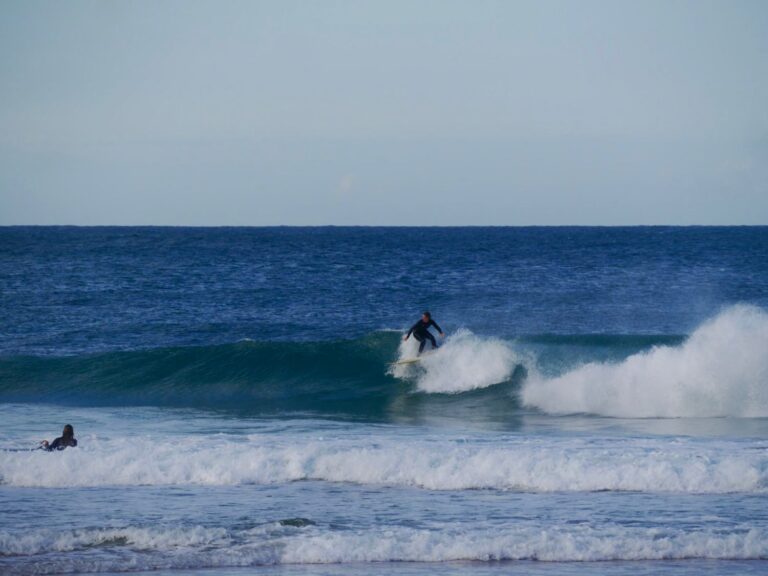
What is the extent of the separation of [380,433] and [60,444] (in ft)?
16.9

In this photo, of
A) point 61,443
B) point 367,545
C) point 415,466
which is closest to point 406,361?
point 415,466

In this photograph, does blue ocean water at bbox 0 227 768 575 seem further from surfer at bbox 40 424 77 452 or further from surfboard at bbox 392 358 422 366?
surfer at bbox 40 424 77 452

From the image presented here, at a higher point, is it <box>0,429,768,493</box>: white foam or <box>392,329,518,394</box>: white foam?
<box>392,329,518,394</box>: white foam

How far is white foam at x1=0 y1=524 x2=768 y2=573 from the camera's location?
32.6 ft

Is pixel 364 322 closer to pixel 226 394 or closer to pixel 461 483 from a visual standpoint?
pixel 226 394

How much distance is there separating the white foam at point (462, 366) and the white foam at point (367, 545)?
36.3ft

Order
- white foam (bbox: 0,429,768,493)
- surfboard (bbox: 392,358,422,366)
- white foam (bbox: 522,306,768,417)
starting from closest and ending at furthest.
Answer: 1. white foam (bbox: 0,429,768,493)
2. white foam (bbox: 522,306,768,417)
3. surfboard (bbox: 392,358,422,366)

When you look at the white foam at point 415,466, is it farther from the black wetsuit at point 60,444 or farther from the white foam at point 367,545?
the white foam at point 367,545

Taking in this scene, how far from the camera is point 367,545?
10.2 metres

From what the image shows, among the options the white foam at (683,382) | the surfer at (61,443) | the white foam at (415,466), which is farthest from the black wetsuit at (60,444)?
the white foam at (683,382)

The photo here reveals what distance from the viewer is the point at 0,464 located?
13.4 m

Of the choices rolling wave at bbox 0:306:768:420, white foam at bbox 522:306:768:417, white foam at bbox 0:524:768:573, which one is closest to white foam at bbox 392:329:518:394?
rolling wave at bbox 0:306:768:420

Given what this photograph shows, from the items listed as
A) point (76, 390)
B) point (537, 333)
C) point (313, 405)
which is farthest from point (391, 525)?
point (537, 333)

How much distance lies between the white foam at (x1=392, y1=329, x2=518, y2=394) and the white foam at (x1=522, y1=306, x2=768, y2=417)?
1158 mm
